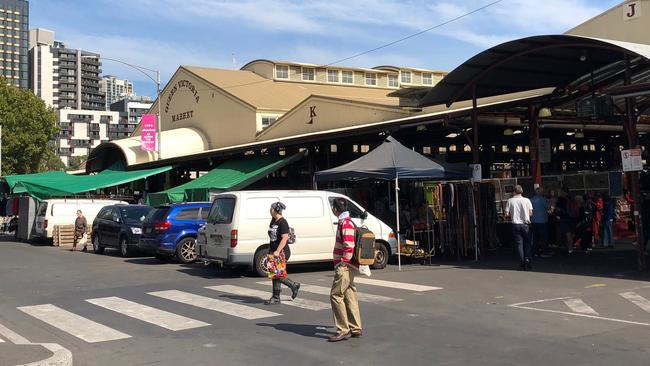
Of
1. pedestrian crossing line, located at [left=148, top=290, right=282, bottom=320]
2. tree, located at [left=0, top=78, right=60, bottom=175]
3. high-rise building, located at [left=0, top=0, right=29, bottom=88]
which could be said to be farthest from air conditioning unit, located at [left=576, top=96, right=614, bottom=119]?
high-rise building, located at [left=0, top=0, right=29, bottom=88]

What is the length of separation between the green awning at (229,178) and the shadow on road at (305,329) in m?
18.3

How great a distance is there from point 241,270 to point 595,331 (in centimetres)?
932

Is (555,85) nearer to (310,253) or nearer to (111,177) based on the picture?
(310,253)

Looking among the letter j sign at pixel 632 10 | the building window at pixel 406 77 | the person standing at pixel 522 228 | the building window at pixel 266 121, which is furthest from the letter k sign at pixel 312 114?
the building window at pixel 406 77

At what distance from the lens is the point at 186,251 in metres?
18.2

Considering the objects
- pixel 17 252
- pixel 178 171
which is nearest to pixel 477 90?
pixel 17 252

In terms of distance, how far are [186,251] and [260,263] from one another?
4.75 m

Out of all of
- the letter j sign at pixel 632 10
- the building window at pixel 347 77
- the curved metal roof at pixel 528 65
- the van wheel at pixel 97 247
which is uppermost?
the building window at pixel 347 77

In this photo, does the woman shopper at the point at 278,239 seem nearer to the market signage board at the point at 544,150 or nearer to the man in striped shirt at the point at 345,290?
the man in striped shirt at the point at 345,290

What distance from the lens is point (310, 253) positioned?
14.7 meters

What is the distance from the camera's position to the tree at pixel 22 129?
58.0m

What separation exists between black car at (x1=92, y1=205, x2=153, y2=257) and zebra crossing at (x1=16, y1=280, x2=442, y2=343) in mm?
9132

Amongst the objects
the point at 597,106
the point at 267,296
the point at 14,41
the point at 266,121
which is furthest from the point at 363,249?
the point at 14,41

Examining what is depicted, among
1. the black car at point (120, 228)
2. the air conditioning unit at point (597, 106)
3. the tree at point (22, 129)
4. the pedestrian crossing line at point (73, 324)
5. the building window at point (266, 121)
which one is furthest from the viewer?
the tree at point (22, 129)
